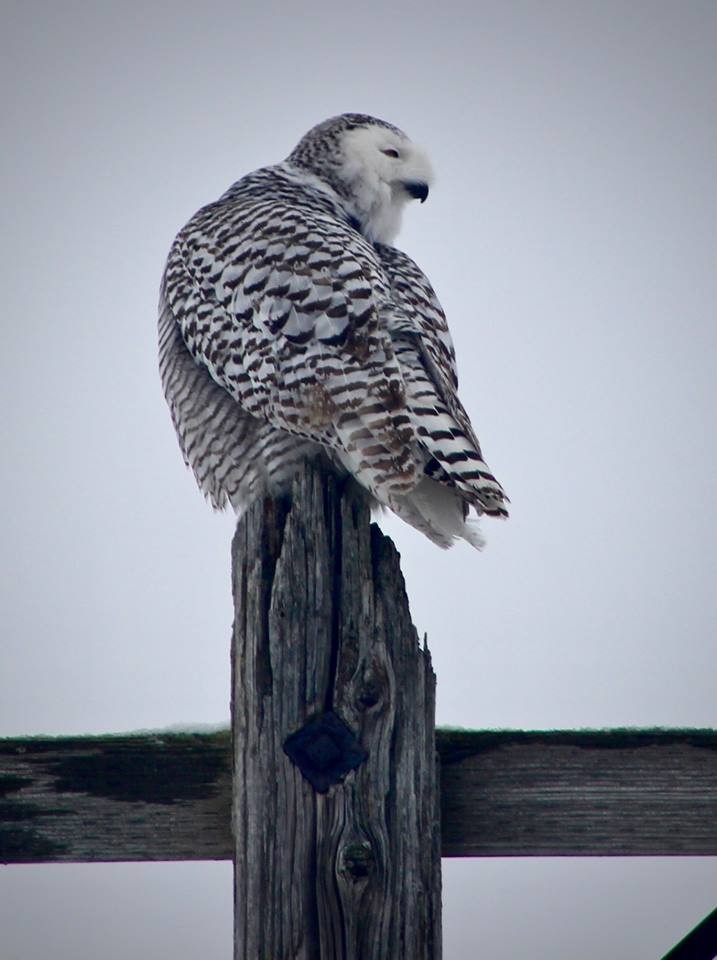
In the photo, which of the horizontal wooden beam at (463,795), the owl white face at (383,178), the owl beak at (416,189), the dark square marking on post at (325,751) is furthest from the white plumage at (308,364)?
the dark square marking on post at (325,751)

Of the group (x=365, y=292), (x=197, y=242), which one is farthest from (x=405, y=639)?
(x=197, y=242)

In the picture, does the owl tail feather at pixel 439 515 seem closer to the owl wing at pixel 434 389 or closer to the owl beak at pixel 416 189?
the owl wing at pixel 434 389

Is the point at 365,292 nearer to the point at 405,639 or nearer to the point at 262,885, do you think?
the point at 405,639

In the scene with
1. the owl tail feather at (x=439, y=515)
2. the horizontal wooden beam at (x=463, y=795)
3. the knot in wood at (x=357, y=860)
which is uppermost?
the owl tail feather at (x=439, y=515)

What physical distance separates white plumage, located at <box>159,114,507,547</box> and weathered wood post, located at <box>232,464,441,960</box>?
3.39 ft

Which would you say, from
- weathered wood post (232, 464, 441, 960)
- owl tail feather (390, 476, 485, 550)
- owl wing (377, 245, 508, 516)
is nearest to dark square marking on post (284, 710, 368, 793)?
weathered wood post (232, 464, 441, 960)

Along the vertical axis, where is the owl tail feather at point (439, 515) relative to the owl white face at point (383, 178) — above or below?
below

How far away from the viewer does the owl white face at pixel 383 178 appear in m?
5.49

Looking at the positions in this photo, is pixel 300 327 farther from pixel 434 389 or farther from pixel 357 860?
pixel 357 860

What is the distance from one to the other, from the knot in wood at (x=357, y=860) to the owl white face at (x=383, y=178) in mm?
3544

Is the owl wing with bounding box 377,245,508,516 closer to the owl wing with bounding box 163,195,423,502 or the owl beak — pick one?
the owl wing with bounding box 163,195,423,502

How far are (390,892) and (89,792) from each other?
575mm

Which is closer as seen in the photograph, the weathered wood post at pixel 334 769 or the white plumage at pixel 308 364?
the weathered wood post at pixel 334 769

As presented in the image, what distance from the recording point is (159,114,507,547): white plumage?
3.53 metres
